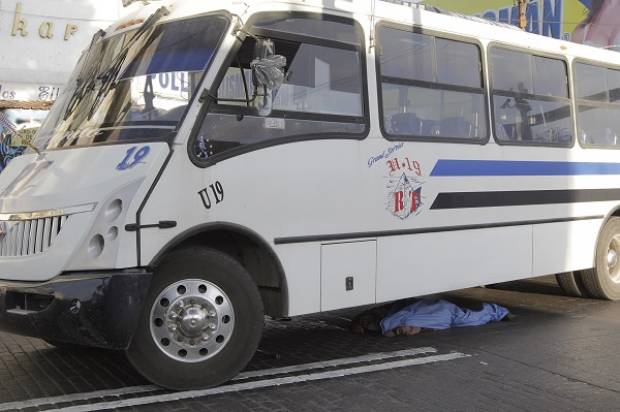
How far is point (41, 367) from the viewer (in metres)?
5.57

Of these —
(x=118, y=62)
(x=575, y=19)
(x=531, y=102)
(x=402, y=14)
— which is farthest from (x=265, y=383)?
(x=575, y=19)

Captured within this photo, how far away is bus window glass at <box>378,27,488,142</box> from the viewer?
6.10 metres

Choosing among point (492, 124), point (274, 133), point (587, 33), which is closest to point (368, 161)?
point (274, 133)

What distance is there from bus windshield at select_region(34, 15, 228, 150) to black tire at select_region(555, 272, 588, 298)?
18.9ft

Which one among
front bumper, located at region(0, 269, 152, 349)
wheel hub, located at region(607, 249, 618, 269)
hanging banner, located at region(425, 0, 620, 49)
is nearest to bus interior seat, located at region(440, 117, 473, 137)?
wheel hub, located at region(607, 249, 618, 269)

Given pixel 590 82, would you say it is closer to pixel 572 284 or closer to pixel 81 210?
pixel 572 284

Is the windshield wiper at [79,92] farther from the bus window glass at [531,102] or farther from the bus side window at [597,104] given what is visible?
the bus side window at [597,104]

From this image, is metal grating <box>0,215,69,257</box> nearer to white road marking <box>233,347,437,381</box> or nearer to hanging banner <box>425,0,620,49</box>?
white road marking <box>233,347,437,381</box>

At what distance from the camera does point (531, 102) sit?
7520mm

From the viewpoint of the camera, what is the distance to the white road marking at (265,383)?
4617 millimetres

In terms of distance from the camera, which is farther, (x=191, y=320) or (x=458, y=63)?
(x=458, y=63)

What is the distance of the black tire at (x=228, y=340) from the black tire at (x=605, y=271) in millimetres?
4995

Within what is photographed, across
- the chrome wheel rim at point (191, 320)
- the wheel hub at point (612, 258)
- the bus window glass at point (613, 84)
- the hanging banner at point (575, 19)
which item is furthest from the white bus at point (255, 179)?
the hanging banner at point (575, 19)

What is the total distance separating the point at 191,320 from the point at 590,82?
590 cm
